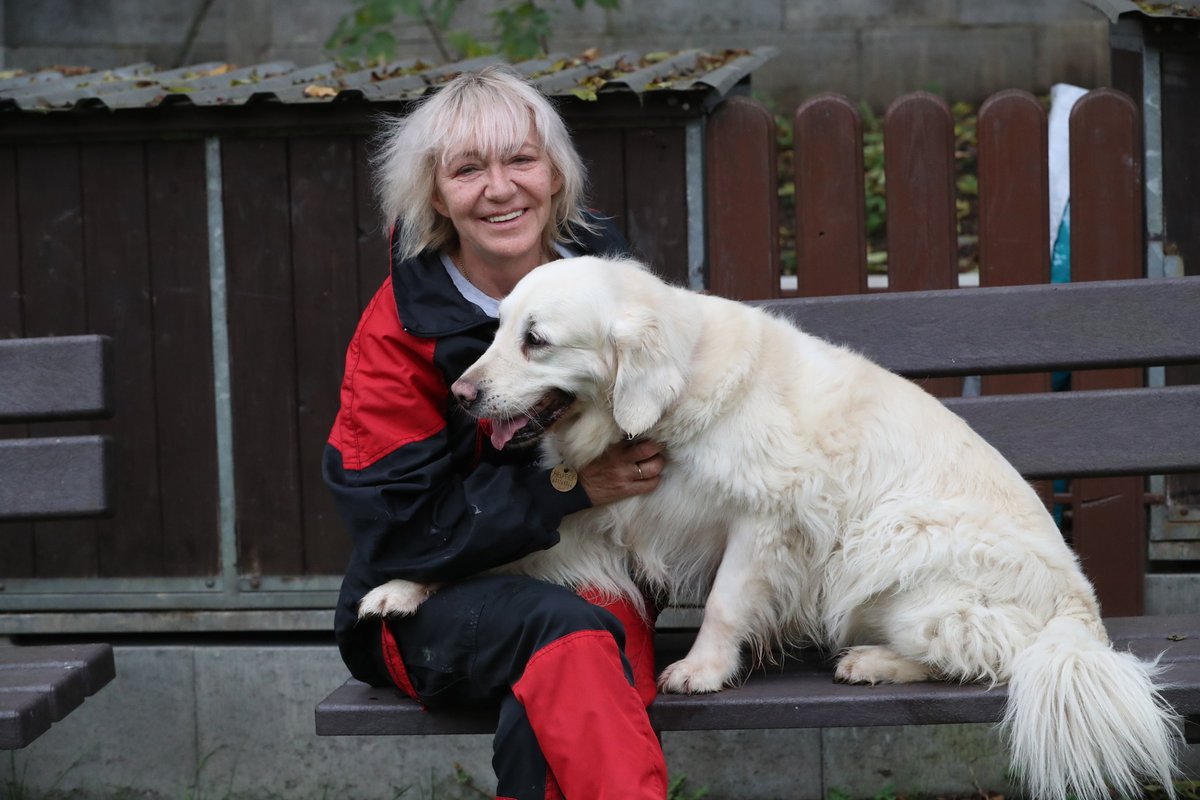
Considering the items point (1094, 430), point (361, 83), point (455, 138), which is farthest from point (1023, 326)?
point (361, 83)

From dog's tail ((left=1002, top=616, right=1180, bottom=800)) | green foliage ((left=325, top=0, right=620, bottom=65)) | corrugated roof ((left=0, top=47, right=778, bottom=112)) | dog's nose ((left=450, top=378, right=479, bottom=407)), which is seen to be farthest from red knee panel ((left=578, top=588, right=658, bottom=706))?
green foliage ((left=325, top=0, right=620, bottom=65))

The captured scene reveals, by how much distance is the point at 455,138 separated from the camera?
2896mm

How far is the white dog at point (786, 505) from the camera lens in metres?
2.64

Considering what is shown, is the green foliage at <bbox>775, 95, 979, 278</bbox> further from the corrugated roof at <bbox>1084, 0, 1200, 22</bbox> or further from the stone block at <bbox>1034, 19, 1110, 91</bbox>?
the corrugated roof at <bbox>1084, 0, 1200, 22</bbox>

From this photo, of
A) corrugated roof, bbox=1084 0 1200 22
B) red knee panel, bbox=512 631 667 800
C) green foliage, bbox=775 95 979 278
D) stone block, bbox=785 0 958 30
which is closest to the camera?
red knee panel, bbox=512 631 667 800

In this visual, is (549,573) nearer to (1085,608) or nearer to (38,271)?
(1085,608)

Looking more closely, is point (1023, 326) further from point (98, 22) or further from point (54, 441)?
point (98, 22)

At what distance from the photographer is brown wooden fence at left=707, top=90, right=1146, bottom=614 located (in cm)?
384

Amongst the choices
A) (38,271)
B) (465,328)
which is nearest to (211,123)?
(38,271)

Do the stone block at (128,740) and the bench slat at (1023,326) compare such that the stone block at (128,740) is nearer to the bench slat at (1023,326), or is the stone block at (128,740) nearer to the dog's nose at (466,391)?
the dog's nose at (466,391)

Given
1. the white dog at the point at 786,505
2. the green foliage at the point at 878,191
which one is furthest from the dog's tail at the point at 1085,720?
the green foliage at the point at 878,191

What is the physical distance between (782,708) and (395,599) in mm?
801

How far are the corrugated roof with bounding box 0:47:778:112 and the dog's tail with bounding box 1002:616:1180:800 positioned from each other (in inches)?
78.2

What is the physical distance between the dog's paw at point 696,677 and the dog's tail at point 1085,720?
56 centimetres
